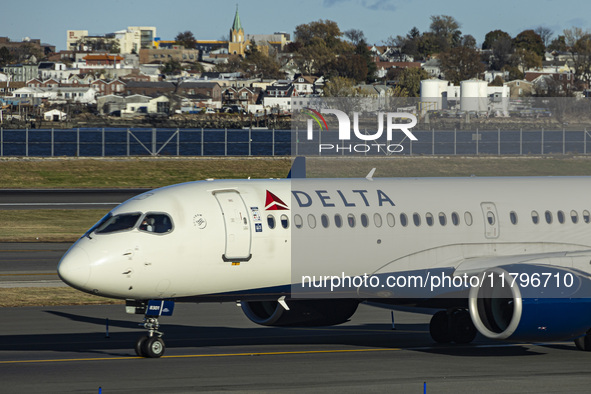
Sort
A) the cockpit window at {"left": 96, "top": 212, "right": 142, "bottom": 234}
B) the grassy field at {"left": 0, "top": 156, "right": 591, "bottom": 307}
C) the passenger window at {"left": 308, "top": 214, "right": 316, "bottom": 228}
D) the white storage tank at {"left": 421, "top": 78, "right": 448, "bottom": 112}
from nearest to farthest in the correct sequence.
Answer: the cockpit window at {"left": 96, "top": 212, "right": 142, "bottom": 234} → the passenger window at {"left": 308, "top": 214, "right": 316, "bottom": 228} → the grassy field at {"left": 0, "top": 156, "right": 591, "bottom": 307} → the white storage tank at {"left": 421, "top": 78, "right": 448, "bottom": 112}

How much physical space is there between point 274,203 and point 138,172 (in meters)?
57.2

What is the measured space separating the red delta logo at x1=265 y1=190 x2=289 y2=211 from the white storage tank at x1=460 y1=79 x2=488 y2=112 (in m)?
71.9

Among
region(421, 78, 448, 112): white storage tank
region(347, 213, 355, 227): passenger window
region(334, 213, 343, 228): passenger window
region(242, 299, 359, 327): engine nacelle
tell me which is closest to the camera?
region(334, 213, 343, 228): passenger window

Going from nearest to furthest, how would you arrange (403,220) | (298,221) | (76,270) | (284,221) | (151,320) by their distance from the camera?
(76,270), (151,320), (284,221), (298,221), (403,220)

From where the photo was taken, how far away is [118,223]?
2389 cm

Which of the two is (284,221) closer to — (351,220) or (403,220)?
(351,220)

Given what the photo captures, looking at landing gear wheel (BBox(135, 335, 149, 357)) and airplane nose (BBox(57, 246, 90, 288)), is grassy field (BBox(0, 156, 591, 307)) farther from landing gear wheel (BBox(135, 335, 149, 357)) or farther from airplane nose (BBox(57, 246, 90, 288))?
airplane nose (BBox(57, 246, 90, 288))

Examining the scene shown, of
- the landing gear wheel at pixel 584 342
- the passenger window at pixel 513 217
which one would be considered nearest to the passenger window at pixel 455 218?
the passenger window at pixel 513 217

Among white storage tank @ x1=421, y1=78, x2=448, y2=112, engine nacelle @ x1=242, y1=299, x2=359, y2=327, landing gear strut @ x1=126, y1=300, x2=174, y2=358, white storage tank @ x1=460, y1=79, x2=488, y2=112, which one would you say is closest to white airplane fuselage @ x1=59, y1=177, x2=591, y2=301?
landing gear strut @ x1=126, y1=300, x2=174, y2=358

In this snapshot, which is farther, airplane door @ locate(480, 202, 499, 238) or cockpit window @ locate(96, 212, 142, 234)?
airplane door @ locate(480, 202, 499, 238)

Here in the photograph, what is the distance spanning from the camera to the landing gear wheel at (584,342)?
86.4ft

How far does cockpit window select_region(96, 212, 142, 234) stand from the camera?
23766mm

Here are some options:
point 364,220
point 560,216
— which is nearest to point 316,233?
point 364,220

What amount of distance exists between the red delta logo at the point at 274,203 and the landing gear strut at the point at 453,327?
582cm
